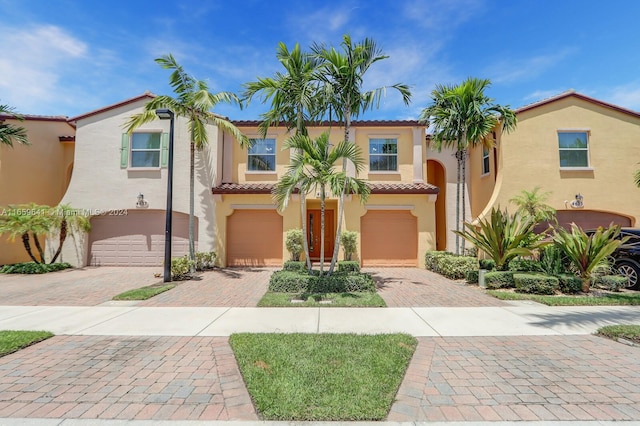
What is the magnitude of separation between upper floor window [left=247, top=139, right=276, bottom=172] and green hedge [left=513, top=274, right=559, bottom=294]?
10.8 meters

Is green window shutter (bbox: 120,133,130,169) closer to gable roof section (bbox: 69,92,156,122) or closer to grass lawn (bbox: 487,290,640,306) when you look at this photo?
gable roof section (bbox: 69,92,156,122)

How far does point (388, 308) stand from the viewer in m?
7.06

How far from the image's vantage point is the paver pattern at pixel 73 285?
783 centimetres

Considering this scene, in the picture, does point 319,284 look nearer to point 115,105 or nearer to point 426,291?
point 426,291

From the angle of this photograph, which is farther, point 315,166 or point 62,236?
point 62,236

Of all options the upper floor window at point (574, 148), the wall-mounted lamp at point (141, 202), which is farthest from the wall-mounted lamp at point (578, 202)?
the wall-mounted lamp at point (141, 202)

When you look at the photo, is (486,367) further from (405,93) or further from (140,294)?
(140,294)

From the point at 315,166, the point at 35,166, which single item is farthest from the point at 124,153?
the point at 315,166

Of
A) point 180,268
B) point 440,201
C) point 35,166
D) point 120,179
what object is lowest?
point 180,268

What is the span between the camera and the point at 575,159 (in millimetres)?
13781

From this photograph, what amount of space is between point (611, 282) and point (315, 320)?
29.7ft

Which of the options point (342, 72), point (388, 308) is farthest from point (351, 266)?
point (342, 72)

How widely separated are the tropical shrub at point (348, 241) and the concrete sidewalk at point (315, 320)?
6367mm

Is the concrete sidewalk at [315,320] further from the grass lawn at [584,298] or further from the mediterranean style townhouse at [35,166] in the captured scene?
the mediterranean style townhouse at [35,166]
